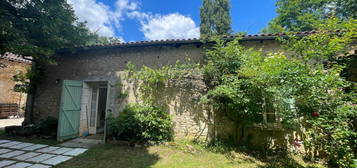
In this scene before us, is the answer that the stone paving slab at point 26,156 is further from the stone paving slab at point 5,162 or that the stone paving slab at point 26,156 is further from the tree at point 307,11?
the tree at point 307,11

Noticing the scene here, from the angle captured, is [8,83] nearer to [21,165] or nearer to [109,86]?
[109,86]

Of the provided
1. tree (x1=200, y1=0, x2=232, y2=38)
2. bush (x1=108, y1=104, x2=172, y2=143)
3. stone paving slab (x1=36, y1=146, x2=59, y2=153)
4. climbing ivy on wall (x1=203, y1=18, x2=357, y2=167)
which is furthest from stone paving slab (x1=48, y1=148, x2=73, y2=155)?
tree (x1=200, y1=0, x2=232, y2=38)

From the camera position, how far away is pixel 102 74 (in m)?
6.45

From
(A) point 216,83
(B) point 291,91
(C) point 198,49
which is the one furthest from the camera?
(C) point 198,49

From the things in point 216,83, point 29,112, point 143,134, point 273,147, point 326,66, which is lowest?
point 273,147

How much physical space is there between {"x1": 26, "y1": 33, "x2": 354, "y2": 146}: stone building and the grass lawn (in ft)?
2.48

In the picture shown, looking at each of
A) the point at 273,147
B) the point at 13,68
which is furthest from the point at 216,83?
the point at 13,68

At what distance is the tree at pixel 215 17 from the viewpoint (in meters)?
15.3

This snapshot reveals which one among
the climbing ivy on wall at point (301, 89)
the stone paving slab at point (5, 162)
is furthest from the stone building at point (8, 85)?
the climbing ivy on wall at point (301, 89)

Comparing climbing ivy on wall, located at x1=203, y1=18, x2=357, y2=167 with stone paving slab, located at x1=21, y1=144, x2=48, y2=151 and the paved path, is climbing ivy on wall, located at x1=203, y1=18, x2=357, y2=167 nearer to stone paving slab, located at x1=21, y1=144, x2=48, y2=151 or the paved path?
the paved path

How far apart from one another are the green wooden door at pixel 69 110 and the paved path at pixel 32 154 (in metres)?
0.76

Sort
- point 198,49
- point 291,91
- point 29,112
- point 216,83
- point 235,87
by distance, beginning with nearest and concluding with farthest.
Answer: point 291,91
point 235,87
point 216,83
point 198,49
point 29,112

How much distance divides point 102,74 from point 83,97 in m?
1.24

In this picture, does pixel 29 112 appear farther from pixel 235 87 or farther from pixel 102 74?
pixel 235 87
